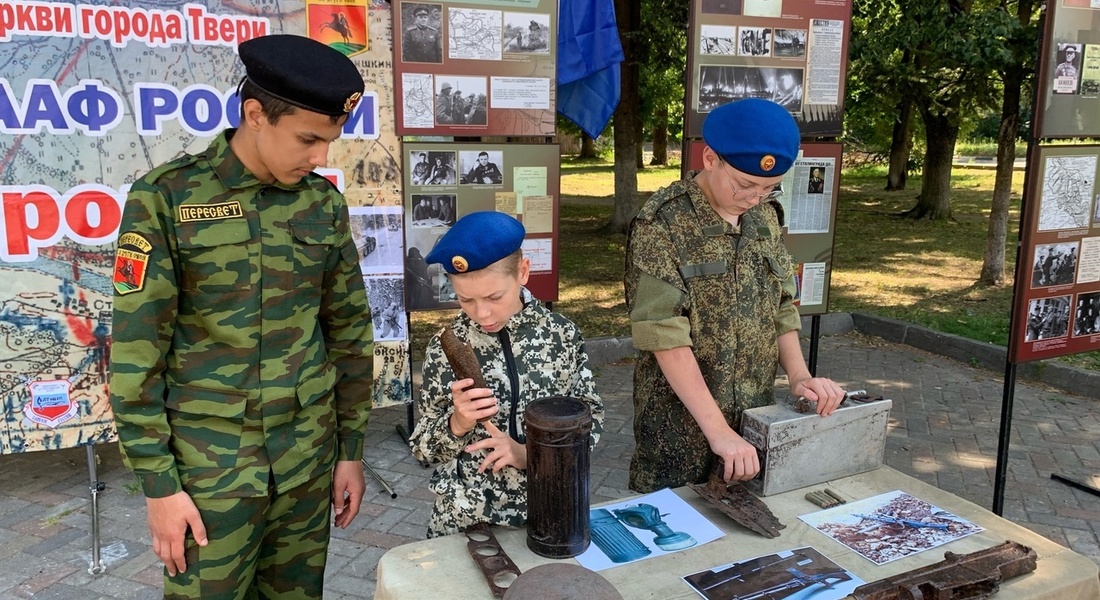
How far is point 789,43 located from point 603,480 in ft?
7.53

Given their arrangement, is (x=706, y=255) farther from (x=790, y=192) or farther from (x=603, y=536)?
(x=790, y=192)

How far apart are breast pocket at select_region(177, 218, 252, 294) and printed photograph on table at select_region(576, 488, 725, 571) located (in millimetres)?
912

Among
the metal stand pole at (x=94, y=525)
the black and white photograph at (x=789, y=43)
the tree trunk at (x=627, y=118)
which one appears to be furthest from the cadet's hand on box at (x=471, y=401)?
the tree trunk at (x=627, y=118)

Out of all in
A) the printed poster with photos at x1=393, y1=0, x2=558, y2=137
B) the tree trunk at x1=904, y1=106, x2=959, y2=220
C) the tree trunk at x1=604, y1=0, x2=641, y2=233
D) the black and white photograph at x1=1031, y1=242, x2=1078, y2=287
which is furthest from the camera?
the tree trunk at x1=904, y1=106, x2=959, y2=220

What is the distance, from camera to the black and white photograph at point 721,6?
3397mm

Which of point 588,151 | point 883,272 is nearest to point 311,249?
point 883,272

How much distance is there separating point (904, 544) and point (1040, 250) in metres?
2.18

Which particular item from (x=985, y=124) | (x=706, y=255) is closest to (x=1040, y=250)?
(x=706, y=255)

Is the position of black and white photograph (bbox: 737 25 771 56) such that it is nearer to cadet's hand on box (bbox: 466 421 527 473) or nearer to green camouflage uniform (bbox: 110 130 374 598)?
green camouflage uniform (bbox: 110 130 374 598)

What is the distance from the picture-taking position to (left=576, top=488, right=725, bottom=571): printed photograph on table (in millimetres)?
1664

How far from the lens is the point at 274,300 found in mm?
1755

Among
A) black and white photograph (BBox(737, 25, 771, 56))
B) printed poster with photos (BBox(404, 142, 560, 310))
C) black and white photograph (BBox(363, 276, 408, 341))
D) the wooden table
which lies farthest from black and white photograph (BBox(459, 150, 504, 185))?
the wooden table

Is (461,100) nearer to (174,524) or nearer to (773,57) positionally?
(773,57)

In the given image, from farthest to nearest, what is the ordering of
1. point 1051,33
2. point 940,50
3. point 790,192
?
1. point 940,50
2. point 790,192
3. point 1051,33
